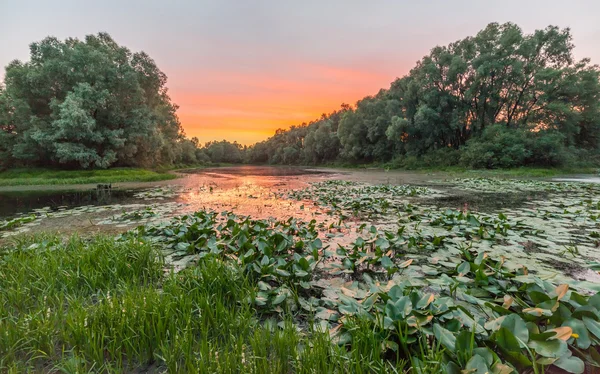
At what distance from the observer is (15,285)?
6.97 feet

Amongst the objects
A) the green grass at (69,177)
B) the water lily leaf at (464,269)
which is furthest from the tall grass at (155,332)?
the green grass at (69,177)

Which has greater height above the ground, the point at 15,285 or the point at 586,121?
the point at 586,121

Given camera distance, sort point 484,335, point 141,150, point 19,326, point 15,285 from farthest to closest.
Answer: point 141,150, point 15,285, point 19,326, point 484,335

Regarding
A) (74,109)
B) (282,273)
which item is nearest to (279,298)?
(282,273)

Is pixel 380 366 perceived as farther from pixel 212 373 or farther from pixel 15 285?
pixel 15 285

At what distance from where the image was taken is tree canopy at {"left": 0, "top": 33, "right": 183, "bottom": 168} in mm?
16766

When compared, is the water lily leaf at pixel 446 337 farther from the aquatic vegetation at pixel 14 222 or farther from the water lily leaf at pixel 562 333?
the aquatic vegetation at pixel 14 222

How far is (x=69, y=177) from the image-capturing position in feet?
53.7

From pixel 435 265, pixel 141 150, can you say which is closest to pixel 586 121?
pixel 435 265

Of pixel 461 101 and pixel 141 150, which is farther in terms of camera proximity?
pixel 461 101

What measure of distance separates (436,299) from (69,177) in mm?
22128

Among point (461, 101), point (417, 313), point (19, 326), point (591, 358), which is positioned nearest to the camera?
point (591, 358)

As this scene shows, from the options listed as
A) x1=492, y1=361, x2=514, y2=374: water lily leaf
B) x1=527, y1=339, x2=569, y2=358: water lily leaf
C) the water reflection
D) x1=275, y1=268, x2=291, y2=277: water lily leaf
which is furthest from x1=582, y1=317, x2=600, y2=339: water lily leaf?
the water reflection

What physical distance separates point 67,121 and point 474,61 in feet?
114
